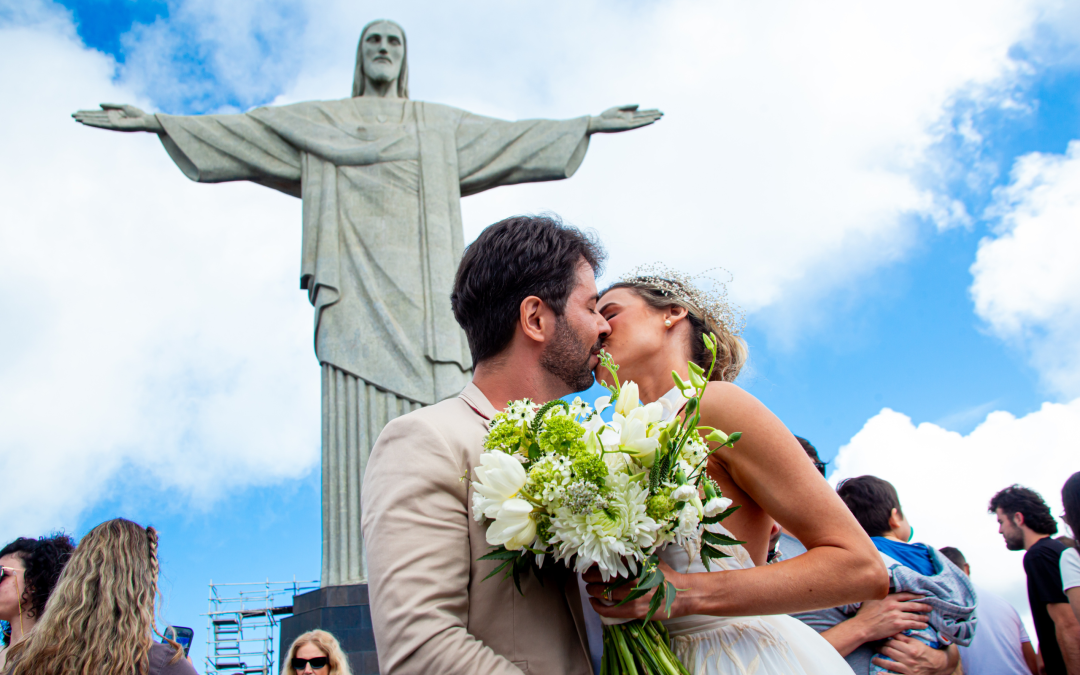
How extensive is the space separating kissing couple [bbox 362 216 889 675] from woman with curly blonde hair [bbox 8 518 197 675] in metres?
1.30

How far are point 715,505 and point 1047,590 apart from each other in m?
2.88

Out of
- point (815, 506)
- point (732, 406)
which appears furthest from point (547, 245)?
point (815, 506)

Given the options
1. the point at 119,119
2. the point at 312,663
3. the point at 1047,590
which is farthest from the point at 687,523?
the point at 119,119

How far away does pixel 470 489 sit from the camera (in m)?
1.54

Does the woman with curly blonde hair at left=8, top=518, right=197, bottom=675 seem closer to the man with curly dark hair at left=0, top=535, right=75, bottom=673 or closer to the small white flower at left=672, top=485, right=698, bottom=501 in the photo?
the man with curly dark hair at left=0, top=535, right=75, bottom=673

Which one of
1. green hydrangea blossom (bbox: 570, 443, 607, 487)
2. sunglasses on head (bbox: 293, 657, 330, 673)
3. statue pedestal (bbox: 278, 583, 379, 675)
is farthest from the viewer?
statue pedestal (bbox: 278, 583, 379, 675)

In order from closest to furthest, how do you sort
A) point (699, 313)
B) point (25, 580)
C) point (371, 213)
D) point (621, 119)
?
point (699, 313)
point (25, 580)
point (371, 213)
point (621, 119)

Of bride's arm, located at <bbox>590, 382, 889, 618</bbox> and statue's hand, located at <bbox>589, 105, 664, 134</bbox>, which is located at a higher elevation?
statue's hand, located at <bbox>589, 105, 664, 134</bbox>

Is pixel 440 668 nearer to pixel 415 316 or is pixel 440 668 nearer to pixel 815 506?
pixel 815 506

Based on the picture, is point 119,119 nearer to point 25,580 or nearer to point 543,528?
point 25,580

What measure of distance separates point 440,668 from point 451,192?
18.7 feet

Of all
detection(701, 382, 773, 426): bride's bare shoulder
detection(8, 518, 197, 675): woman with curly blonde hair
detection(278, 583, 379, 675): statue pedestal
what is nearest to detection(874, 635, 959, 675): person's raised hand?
detection(701, 382, 773, 426): bride's bare shoulder

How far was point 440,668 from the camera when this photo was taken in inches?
53.1

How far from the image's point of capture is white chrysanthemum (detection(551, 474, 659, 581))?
1316 millimetres
